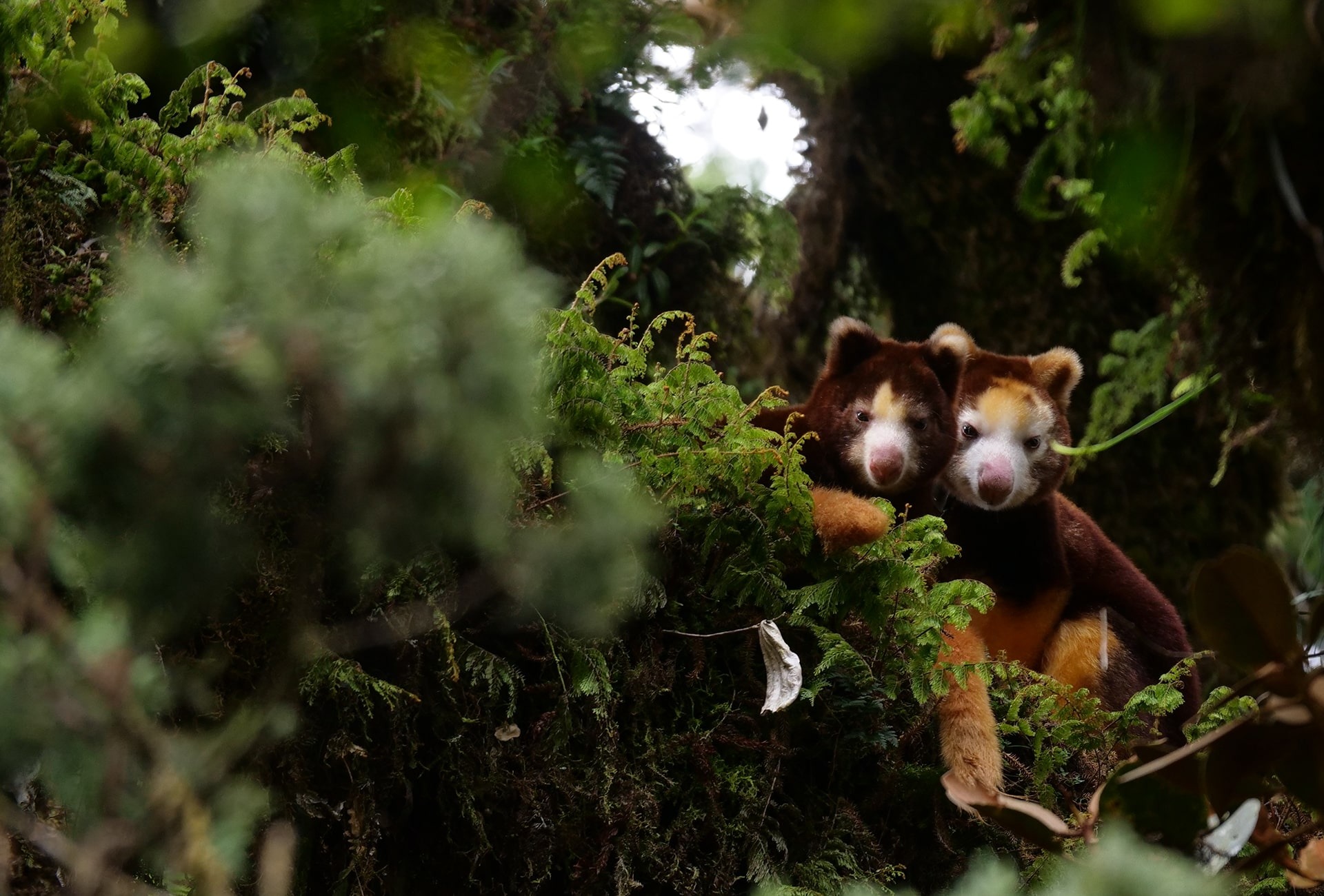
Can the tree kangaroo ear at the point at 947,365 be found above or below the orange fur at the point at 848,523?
below

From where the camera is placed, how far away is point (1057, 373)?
4.02 m

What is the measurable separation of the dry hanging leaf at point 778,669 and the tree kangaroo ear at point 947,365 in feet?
4.77

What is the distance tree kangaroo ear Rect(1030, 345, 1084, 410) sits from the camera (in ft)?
13.2

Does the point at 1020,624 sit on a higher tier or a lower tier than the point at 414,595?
lower

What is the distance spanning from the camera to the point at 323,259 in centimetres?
134

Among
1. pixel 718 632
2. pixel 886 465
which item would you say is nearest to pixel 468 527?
pixel 718 632

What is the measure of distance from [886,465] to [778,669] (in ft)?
3.50

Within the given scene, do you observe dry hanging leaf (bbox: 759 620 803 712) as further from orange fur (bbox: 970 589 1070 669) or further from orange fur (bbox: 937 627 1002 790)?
orange fur (bbox: 970 589 1070 669)

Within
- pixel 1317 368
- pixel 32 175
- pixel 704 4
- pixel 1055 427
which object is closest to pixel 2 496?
pixel 32 175

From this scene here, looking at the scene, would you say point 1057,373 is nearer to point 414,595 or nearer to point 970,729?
point 970,729

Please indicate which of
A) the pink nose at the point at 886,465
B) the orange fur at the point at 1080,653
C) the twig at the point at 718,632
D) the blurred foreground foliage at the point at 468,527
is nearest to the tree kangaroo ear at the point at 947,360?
the pink nose at the point at 886,465

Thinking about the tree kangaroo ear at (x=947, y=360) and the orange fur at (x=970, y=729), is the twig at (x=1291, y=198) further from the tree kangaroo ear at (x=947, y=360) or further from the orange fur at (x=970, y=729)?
the tree kangaroo ear at (x=947, y=360)

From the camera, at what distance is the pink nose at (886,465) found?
11.1ft

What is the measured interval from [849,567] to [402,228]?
4.15 feet
